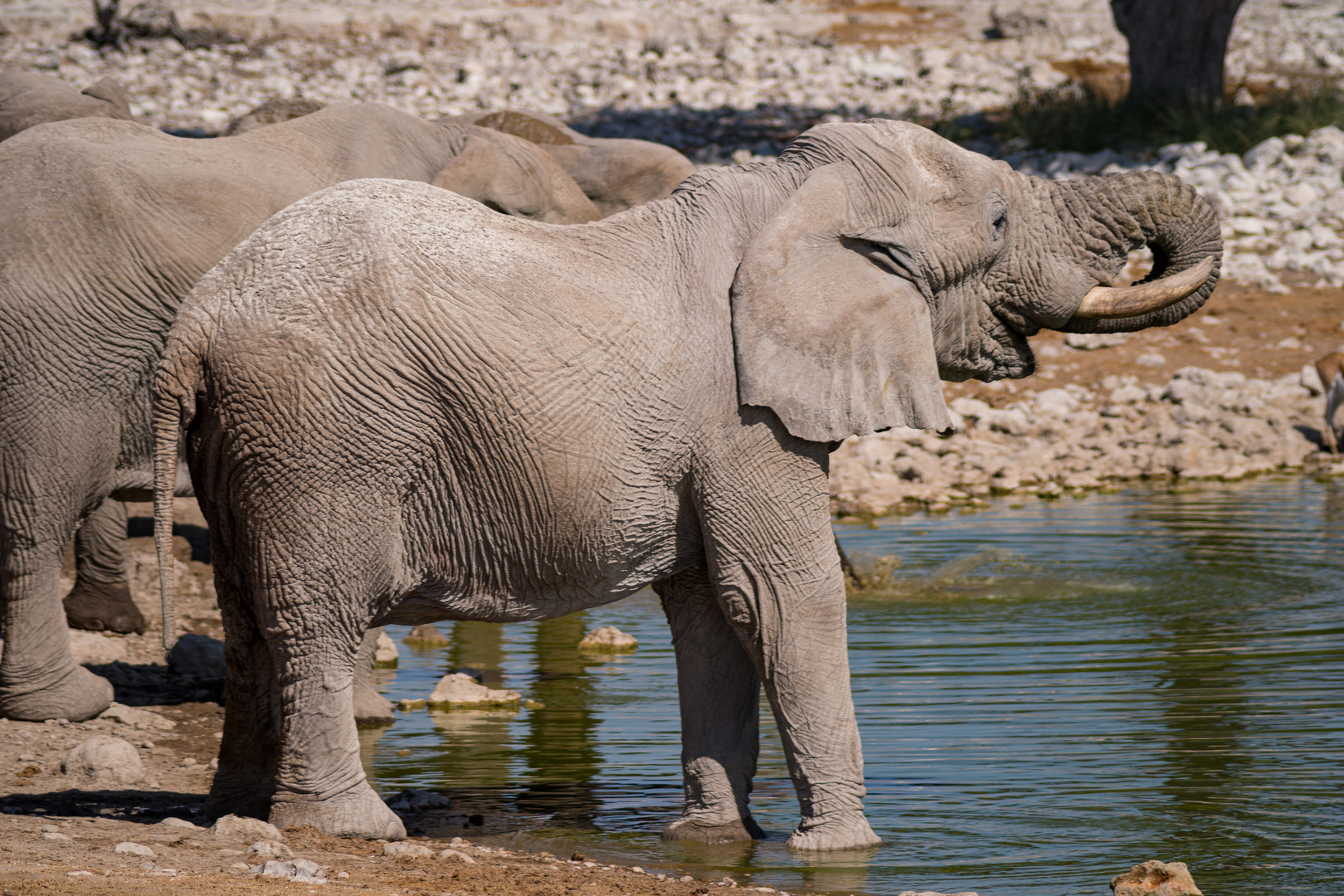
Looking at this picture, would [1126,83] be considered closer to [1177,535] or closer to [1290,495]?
[1290,495]

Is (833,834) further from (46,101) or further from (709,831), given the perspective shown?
(46,101)

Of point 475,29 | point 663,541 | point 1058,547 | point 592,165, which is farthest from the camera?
point 475,29

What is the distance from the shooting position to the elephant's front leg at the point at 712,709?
5.66 metres

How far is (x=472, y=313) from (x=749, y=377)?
0.84 meters

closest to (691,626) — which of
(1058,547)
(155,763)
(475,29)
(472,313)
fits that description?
(472,313)

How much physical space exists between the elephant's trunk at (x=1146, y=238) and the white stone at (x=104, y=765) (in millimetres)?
3666

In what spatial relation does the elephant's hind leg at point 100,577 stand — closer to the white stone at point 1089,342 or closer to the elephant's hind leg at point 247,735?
the elephant's hind leg at point 247,735

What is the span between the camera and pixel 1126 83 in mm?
25141

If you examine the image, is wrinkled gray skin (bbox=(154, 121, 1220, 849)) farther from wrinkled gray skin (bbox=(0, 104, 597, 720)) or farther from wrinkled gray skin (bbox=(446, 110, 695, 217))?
wrinkled gray skin (bbox=(446, 110, 695, 217))

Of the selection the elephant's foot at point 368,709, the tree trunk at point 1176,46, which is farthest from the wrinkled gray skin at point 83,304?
the tree trunk at point 1176,46

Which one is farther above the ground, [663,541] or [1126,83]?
[1126,83]

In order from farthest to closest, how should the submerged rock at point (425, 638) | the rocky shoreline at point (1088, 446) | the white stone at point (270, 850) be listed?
the rocky shoreline at point (1088, 446) < the submerged rock at point (425, 638) < the white stone at point (270, 850)

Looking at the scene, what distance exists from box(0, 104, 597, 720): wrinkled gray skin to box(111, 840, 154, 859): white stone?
8.70 feet

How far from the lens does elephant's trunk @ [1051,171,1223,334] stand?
5531 millimetres
